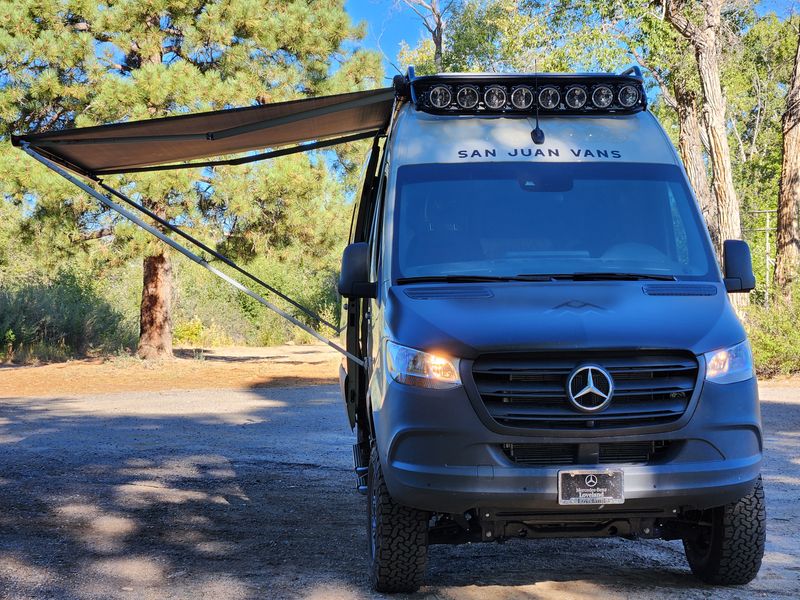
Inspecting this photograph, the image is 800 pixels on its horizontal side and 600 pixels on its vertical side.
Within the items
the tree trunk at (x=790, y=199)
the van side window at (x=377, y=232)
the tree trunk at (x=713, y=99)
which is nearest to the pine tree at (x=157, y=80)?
the tree trunk at (x=713, y=99)

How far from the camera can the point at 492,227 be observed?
6.16 metres

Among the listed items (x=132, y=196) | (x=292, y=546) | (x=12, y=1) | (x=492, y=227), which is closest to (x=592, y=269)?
(x=492, y=227)

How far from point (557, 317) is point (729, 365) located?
34.2 inches

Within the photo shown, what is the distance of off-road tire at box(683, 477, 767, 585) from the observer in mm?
5473

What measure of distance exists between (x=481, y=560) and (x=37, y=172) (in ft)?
55.3

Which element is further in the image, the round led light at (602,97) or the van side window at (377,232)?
the round led light at (602,97)

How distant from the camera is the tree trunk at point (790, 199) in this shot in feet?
68.6

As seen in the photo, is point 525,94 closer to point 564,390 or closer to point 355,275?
point 355,275

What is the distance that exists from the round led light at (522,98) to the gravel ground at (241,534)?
2737mm

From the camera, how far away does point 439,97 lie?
21.7 ft

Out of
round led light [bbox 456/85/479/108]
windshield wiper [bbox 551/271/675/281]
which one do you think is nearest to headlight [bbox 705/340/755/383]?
windshield wiper [bbox 551/271/675/281]

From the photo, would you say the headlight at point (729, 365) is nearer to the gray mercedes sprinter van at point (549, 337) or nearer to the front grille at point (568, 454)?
the gray mercedes sprinter van at point (549, 337)

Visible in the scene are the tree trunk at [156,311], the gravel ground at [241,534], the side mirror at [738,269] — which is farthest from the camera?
the tree trunk at [156,311]

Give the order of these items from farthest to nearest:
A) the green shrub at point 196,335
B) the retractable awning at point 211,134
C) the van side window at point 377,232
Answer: the green shrub at point 196,335, the retractable awning at point 211,134, the van side window at point 377,232
